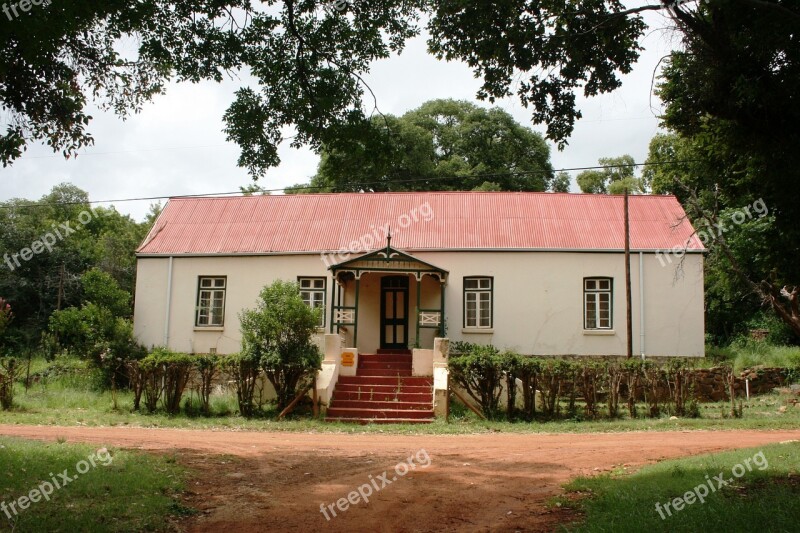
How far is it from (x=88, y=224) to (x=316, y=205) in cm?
2872

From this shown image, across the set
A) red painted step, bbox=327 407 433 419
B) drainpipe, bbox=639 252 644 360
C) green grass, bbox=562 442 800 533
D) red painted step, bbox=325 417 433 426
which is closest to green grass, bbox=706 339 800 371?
drainpipe, bbox=639 252 644 360

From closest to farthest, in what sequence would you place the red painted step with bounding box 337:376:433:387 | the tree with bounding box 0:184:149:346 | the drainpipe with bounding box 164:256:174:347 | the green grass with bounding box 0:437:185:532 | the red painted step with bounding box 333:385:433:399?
1. the green grass with bounding box 0:437:185:532
2. the red painted step with bounding box 333:385:433:399
3. the red painted step with bounding box 337:376:433:387
4. the drainpipe with bounding box 164:256:174:347
5. the tree with bounding box 0:184:149:346

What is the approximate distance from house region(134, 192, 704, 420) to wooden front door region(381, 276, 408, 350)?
0.03m

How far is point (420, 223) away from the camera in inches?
944

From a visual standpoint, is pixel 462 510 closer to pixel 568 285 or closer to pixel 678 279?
pixel 568 285

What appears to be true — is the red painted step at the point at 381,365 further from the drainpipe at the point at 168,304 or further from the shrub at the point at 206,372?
the drainpipe at the point at 168,304

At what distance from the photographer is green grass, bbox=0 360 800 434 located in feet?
49.9

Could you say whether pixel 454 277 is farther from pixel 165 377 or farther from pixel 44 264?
pixel 44 264

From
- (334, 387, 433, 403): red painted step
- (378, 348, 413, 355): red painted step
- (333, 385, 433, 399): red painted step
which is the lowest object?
(334, 387, 433, 403): red painted step

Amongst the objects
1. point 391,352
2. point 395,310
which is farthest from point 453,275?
point 391,352

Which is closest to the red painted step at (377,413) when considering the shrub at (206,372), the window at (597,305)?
the shrub at (206,372)

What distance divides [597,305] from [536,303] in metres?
1.94

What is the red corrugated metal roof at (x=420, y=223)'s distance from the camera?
888 inches

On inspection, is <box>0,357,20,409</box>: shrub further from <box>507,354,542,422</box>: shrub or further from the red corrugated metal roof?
<box>507,354,542,422</box>: shrub
